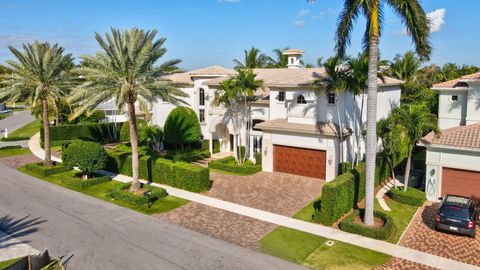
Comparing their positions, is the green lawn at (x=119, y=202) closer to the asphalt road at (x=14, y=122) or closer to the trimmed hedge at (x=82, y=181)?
the trimmed hedge at (x=82, y=181)

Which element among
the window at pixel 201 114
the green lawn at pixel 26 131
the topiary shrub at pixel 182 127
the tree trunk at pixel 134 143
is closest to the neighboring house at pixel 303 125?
the topiary shrub at pixel 182 127

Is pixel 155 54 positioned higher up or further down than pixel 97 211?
higher up

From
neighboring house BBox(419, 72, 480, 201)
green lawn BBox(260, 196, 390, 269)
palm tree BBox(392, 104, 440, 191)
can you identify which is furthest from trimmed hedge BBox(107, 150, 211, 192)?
neighboring house BBox(419, 72, 480, 201)

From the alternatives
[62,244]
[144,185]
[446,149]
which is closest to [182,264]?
[62,244]

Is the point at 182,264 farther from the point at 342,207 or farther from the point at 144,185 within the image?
the point at 144,185

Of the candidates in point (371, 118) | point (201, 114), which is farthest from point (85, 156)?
point (371, 118)
